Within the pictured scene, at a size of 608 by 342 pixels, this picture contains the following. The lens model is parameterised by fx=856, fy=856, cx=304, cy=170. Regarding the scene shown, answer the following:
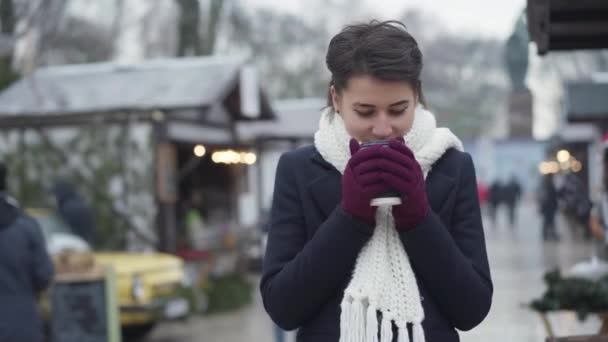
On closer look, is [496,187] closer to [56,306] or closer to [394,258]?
[56,306]

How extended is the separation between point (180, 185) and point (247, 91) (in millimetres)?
2460

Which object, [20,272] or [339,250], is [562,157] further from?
[339,250]

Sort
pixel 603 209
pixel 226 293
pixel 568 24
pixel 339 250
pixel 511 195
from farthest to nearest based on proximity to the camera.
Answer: pixel 511 195 < pixel 226 293 < pixel 603 209 < pixel 568 24 < pixel 339 250

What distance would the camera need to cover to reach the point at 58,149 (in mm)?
12930

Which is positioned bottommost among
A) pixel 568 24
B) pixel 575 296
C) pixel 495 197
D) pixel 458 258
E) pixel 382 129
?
pixel 495 197

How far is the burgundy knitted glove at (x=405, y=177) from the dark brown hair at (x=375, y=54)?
0.57ft

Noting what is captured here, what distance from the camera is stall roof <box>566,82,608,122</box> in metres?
16.1

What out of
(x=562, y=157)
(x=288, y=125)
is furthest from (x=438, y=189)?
(x=562, y=157)

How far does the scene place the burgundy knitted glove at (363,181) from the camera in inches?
68.5

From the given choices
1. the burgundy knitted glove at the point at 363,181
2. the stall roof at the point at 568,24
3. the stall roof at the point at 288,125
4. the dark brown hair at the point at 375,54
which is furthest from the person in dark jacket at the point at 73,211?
the burgundy knitted glove at the point at 363,181

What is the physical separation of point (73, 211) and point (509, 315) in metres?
5.45

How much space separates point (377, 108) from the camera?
1.87 metres

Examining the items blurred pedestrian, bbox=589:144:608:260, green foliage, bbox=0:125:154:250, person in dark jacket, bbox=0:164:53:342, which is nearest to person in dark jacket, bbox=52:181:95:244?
green foliage, bbox=0:125:154:250

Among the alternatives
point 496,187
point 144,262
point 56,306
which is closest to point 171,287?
point 144,262
